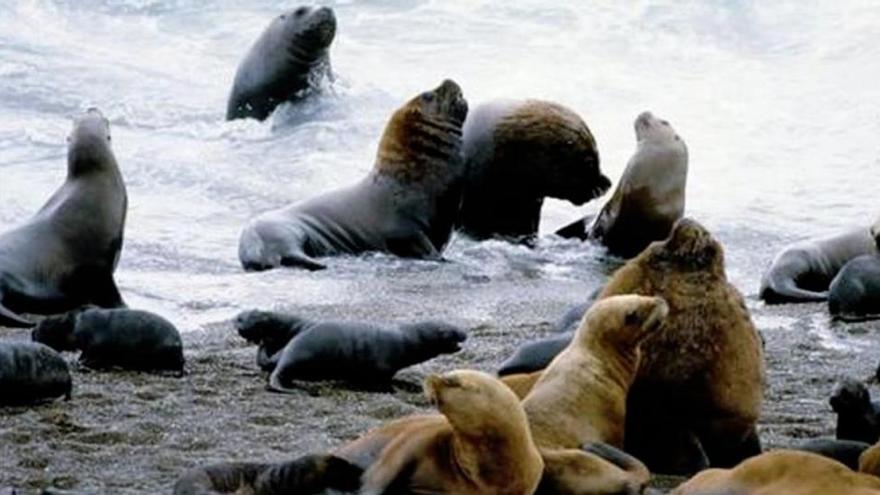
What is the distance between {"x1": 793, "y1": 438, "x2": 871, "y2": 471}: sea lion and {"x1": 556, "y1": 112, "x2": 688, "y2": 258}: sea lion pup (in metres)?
6.25

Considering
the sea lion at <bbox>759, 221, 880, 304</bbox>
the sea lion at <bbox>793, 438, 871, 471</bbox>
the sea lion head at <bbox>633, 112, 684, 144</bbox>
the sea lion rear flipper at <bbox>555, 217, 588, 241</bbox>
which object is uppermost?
the sea lion at <bbox>793, 438, 871, 471</bbox>

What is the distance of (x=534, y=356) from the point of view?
24.1 feet

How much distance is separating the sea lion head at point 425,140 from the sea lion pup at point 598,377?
6.45 m

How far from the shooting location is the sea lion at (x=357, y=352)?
308 inches

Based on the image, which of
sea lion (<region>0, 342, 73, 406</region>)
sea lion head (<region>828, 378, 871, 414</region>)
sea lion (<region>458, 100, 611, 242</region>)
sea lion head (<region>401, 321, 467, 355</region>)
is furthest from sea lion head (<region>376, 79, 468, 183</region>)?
sea lion head (<region>828, 378, 871, 414</region>)

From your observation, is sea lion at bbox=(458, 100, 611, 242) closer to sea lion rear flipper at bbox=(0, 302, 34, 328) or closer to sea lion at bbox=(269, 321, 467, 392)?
sea lion rear flipper at bbox=(0, 302, 34, 328)

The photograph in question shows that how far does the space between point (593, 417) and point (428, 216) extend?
639 centimetres

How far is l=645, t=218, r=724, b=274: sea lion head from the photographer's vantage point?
6609 millimetres

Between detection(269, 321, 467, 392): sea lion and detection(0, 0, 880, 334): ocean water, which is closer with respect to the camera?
detection(269, 321, 467, 392): sea lion

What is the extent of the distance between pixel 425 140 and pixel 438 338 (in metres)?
5.14

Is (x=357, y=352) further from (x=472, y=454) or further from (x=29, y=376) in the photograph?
(x=472, y=454)

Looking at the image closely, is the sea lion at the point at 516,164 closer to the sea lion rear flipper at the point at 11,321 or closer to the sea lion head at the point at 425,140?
the sea lion head at the point at 425,140

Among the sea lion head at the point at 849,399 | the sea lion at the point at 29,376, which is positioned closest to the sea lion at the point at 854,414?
the sea lion head at the point at 849,399

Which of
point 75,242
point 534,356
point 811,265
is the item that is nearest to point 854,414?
point 534,356
